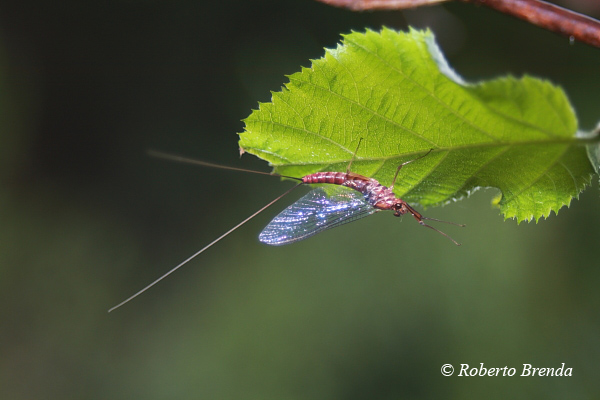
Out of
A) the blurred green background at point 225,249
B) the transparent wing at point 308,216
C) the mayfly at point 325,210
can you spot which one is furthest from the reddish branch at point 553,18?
the blurred green background at point 225,249

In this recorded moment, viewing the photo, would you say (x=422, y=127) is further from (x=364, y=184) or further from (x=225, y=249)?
(x=225, y=249)

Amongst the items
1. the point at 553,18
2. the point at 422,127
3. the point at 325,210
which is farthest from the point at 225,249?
the point at 553,18

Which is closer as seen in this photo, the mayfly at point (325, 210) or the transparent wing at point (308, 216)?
the mayfly at point (325, 210)

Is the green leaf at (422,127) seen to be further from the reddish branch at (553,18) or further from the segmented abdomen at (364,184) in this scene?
the reddish branch at (553,18)

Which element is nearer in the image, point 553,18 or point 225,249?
point 553,18

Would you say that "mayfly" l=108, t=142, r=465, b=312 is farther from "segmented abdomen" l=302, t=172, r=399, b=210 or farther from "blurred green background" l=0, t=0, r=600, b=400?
"blurred green background" l=0, t=0, r=600, b=400

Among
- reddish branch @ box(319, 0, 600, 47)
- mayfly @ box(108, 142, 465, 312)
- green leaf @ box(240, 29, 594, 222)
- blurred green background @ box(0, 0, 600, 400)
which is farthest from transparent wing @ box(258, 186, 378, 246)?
blurred green background @ box(0, 0, 600, 400)
